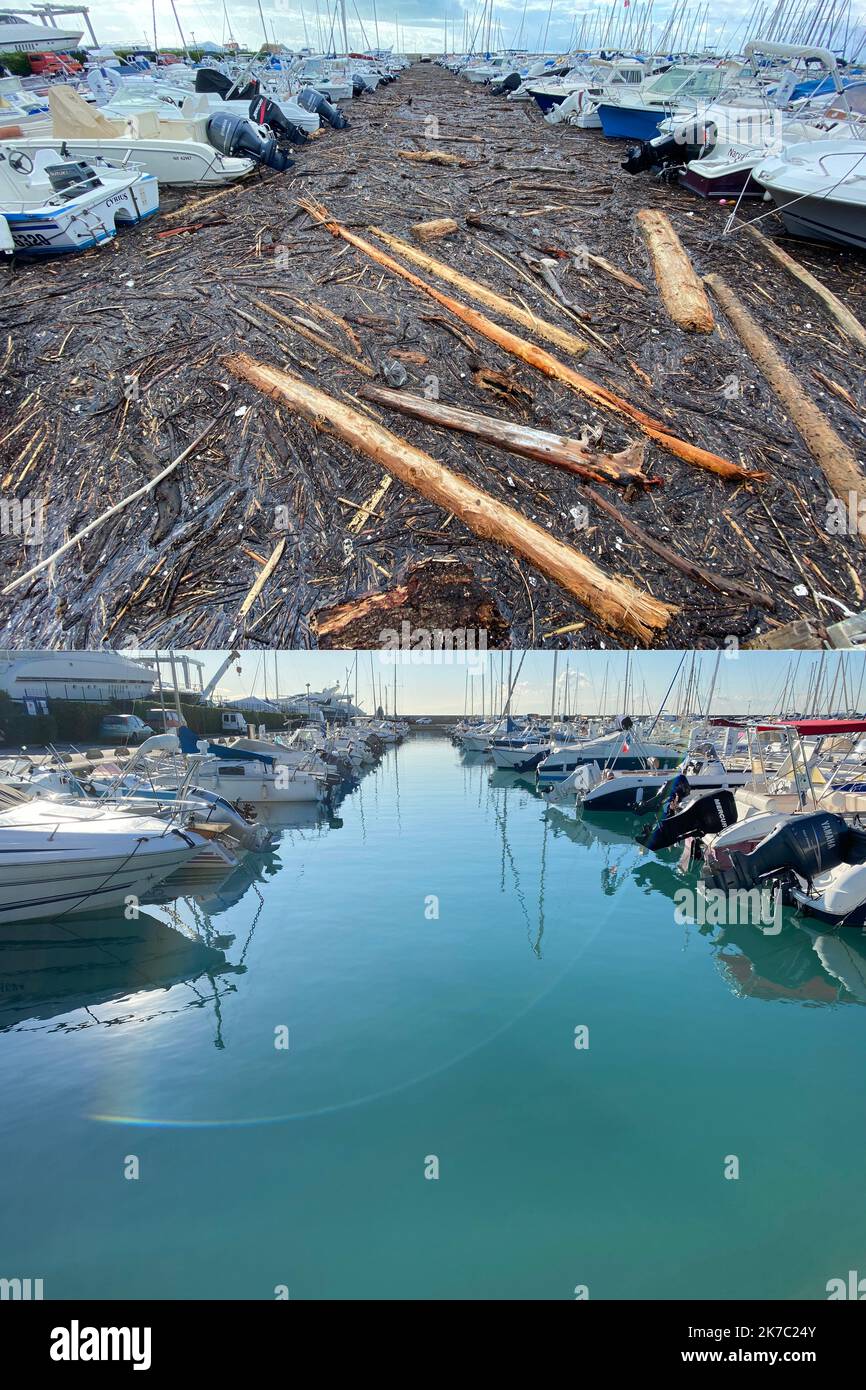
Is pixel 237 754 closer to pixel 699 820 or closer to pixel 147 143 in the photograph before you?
pixel 699 820

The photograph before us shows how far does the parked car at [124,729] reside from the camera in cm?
2994

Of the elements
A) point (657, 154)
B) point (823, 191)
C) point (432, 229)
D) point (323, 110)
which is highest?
point (823, 191)

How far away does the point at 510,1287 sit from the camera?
538cm

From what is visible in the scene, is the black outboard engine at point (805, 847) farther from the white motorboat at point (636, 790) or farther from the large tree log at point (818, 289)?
the white motorboat at point (636, 790)

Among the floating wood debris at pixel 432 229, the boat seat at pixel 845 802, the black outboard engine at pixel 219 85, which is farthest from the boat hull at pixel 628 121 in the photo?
the boat seat at pixel 845 802

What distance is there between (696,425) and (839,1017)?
8113 millimetres

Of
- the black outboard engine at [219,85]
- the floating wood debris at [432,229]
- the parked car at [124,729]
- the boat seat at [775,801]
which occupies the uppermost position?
the floating wood debris at [432,229]

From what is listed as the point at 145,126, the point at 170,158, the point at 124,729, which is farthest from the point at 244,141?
the point at 124,729

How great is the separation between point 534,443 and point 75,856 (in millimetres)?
9826

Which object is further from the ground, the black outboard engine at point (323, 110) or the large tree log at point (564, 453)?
the large tree log at point (564, 453)

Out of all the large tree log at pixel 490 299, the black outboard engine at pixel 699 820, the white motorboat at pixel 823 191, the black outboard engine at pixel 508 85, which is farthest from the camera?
the black outboard engine at pixel 508 85

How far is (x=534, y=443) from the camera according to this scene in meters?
7.42

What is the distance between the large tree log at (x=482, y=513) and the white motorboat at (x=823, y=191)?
30.1ft

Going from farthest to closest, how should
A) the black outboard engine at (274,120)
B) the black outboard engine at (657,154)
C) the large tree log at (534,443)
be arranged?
the black outboard engine at (274,120), the black outboard engine at (657,154), the large tree log at (534,443)
